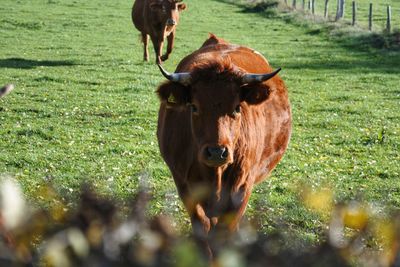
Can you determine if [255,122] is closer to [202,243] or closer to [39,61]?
[202,243]

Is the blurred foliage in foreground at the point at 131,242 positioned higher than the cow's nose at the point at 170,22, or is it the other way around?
the blurred foliage in foreground at the point at 131,242

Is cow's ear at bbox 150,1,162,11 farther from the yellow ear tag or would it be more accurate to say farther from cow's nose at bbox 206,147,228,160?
cow's nose at bbox 206,147,228,160

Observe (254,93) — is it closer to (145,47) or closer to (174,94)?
(174,94)

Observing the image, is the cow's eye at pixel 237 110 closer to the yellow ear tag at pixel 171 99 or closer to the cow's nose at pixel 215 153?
the cow's nose at pixel 215 153

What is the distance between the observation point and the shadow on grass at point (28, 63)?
18.4 m

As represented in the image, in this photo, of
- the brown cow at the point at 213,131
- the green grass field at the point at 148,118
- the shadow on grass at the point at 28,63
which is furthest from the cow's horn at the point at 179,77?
the shadow on grass at the point at 28,63

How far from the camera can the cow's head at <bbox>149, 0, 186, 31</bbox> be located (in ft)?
64.3

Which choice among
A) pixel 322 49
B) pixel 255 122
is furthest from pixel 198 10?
pixel 255 122

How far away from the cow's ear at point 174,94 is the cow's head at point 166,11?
13878 mm

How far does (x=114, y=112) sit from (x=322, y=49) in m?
12.9

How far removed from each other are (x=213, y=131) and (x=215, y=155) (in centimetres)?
20

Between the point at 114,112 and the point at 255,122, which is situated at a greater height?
the point at 255,122

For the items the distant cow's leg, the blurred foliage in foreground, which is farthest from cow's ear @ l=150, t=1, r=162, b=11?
the blurred foliage in foreground

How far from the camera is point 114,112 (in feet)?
41.5
